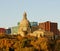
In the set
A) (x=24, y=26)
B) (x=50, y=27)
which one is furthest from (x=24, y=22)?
(x=50, y=27)

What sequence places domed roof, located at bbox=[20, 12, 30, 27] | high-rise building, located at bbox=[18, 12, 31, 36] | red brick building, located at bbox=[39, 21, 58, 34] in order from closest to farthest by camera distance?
high-rise building, located at bbox=[18, 12, 31, 36], domed roof, located at bbox=[20, 12, 30, 27], red brick building, located at bbox=[39, 21, 58, 34]

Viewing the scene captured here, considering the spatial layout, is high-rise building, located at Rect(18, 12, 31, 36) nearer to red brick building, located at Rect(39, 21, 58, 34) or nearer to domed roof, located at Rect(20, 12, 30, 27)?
domed roof, located at Rect(20, 12, 30, 27)

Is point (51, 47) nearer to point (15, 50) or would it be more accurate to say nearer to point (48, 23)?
point (15, 50)

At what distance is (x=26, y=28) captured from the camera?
62.3 meters

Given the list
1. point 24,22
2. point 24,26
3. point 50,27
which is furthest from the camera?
point 50,27

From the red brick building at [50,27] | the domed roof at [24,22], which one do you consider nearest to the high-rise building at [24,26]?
the domed roof at [24,22]

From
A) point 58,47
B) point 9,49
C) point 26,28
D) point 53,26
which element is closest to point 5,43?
point 9,49

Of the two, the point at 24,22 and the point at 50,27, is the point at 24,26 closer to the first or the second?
the point at 24,22

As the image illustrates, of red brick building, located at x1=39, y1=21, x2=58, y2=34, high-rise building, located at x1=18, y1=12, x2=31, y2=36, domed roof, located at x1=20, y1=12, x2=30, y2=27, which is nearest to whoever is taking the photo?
high-rise building, located at x1=18, y1=12, x2=31, y2=36

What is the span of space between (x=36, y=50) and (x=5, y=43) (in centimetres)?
457

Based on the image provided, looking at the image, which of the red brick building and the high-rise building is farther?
the red brick building

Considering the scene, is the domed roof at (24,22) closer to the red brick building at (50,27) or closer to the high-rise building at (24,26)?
the high-rise building at (24,26)

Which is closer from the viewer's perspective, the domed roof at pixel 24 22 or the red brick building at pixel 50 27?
the domed roof at pixel 24 22

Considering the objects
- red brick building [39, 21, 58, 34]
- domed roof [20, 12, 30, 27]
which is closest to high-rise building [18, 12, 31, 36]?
domed roof [20, 12, 30, 27]
